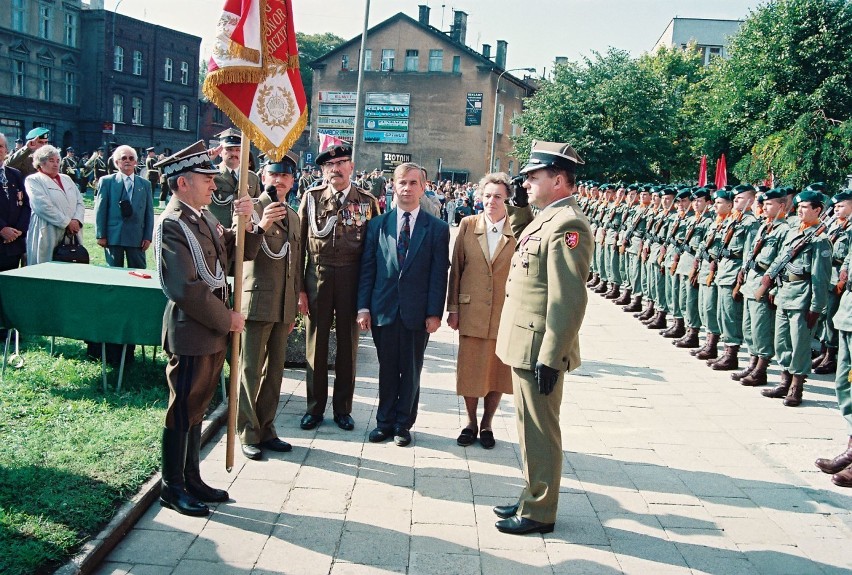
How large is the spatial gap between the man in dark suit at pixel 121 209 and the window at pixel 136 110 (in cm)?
4339

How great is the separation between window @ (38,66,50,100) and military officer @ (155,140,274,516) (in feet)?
146

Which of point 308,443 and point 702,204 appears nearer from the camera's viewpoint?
point 308,443

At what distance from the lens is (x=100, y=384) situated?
6500 millimetres

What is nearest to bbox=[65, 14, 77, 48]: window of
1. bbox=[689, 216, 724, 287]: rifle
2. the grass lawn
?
the grass lawn

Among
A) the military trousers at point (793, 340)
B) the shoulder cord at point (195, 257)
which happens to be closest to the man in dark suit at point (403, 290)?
the shoulder cord at point (195, 257)

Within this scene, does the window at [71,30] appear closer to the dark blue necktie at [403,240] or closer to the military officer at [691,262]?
the military officer at [691,262]

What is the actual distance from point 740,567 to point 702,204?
7616 mm

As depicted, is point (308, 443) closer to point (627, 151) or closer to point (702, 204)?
point (702, 204)

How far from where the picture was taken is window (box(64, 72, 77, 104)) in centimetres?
4478

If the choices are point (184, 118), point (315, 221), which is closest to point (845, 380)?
point (315, 221)

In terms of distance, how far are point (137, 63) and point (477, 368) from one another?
49.3m

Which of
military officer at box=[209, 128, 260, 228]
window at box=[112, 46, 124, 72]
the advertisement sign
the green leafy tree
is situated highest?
window at box=[112, 46, 124, 72]

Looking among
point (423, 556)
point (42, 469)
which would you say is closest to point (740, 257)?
point (423, 556)

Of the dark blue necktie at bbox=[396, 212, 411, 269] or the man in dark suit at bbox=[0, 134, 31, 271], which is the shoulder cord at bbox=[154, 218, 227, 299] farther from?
the man in dark suit at bbox=[0, 134, 31, 271]
